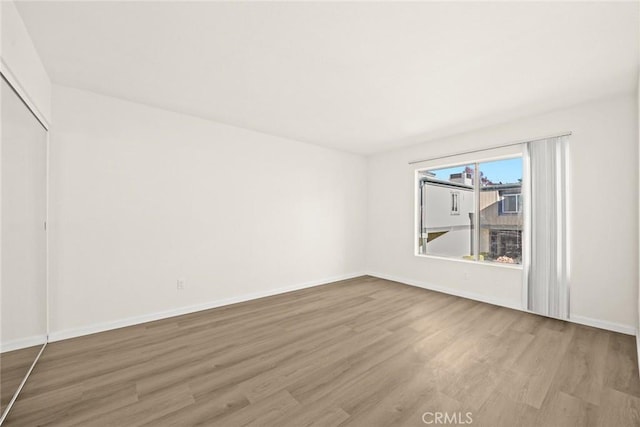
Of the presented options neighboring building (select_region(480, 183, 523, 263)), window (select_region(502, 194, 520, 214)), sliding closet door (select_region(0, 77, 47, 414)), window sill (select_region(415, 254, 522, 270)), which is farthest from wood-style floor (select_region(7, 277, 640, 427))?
window (select_region(502, 194, 520, 214))

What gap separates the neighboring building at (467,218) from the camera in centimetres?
375

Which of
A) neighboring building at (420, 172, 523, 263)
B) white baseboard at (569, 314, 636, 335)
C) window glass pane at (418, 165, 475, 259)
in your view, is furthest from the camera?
window glass pane at (418, 165, 475, 259)

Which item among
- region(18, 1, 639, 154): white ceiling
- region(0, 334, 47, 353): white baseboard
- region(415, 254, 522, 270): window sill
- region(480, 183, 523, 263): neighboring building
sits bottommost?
region(0, 334, 47, 353): white baseboard

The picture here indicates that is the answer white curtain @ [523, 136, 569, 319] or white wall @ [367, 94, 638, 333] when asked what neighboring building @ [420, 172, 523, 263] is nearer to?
white curtain @ [523, 136, 569, 319]

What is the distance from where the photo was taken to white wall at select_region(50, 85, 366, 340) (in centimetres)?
270

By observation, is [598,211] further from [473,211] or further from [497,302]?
[497,302]

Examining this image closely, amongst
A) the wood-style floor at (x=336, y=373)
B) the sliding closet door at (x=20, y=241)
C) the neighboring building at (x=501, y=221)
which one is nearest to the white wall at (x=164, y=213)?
the sliding closet door at (x=20, y=241)

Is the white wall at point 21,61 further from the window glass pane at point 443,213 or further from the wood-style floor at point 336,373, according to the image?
the window glass pane at point 443,213

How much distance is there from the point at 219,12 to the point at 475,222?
14.0 ft

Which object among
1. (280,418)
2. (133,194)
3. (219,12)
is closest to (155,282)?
(133,194)

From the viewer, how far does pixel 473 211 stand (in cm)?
427

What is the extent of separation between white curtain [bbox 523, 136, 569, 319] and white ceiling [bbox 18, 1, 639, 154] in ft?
1.96

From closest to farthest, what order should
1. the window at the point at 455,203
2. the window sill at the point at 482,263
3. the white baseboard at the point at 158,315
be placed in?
the white baseboard at the point at 158,315 → the window sill at the point at 482,263 → the window at the point at 455,203

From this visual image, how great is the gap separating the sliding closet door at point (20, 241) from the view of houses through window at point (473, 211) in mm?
4986
